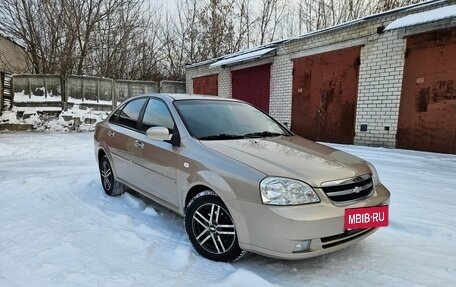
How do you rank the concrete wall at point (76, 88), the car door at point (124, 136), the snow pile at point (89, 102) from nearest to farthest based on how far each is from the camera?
the car door at point (124, 136) < the concrete wall at point (76, 88) < the snow pile at point (89, 102)

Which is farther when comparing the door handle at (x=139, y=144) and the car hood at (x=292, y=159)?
the door handle at (x=139, y=144)

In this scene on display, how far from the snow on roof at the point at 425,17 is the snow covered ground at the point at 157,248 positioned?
3305 millimetres

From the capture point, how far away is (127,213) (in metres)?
3.70

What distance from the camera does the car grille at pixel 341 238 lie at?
2.27m

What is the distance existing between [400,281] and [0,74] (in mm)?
15085

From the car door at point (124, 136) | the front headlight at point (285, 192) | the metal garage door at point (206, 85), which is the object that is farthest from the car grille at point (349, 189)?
the metal garage door at point (206, 85)

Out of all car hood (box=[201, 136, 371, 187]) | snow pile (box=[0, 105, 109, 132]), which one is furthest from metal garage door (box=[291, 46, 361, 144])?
snow pile (box=[0, 105, 109, 132])

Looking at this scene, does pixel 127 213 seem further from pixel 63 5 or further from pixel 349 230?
pixel 63 5

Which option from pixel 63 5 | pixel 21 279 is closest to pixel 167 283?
pixel 21 279

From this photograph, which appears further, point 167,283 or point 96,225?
point 96,225

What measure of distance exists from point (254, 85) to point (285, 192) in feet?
33.3

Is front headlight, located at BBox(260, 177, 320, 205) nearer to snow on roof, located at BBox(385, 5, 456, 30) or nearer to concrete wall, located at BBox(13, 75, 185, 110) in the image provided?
snow on roof, located at BBox(385, 5, 456, 30)

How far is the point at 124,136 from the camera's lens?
3.93 meters

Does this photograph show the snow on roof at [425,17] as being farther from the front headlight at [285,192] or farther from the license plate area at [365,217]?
the front headlight at [285,192]
